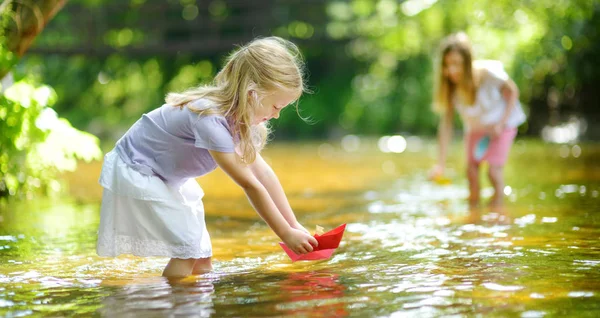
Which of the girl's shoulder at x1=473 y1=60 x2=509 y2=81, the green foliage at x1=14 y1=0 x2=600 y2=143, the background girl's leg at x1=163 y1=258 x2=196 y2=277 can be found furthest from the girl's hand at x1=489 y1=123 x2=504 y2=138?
the green foliage at x1=14 y1=0 x2=600 y2=143

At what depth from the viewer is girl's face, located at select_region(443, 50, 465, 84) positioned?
282 inches

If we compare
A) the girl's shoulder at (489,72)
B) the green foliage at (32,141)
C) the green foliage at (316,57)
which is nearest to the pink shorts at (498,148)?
the girl's shoulder at (489,72)

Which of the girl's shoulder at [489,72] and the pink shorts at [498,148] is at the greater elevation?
the girl's shoulder at [489,72]

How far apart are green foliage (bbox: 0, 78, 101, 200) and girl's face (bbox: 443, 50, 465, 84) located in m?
3.14

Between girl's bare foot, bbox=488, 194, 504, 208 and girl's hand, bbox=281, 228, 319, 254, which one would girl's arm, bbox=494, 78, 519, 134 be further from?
girl's hand, bbox=281, 228, 319, 254

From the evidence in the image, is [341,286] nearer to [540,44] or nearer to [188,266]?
[188,266]

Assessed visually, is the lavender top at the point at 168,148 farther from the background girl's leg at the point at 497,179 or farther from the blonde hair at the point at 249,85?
the background girl's leg at the point at 497,179

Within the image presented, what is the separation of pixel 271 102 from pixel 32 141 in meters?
4.36

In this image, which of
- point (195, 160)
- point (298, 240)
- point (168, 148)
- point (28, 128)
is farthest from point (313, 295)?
point (28, 128)

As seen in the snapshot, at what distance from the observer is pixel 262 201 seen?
3783 millimetres

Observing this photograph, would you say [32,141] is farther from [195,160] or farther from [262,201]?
[262,201]

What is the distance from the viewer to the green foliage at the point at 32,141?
730 cm

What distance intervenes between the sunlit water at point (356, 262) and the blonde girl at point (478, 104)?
0.39 meters

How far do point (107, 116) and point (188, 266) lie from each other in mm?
21488
